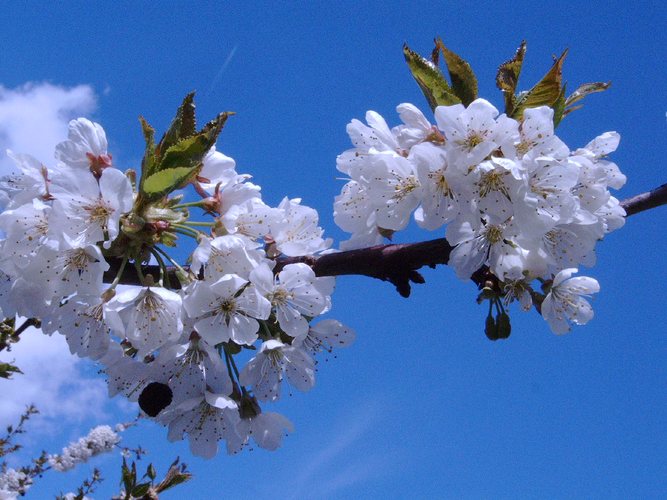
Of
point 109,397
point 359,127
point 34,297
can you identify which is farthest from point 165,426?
point 359,127

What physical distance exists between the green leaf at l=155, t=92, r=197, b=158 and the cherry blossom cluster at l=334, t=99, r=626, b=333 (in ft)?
1.78

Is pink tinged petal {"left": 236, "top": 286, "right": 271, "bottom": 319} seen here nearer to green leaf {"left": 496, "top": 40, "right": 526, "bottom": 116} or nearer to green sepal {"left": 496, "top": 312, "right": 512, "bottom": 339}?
green sepal {"left": 496, "top": 312, "right": 512, "bottom": 339}

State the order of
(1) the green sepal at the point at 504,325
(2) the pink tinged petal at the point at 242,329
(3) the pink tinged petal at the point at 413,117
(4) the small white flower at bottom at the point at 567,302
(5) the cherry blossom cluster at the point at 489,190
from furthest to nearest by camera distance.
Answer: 1. (4) the small white flower at bottom at the point at 567,302
2. (1) the green sepal at the point at 504,325
3. (3) the pink tinged petal at the point at 413,117
4. (2) the pink tinged petal at the point at 242,329
5. (5) the cherry blossom cluster at the point at 489,190

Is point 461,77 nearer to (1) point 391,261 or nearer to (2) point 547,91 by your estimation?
(2) point 547,91

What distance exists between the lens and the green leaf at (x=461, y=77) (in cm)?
220

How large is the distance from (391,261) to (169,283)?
73 cm

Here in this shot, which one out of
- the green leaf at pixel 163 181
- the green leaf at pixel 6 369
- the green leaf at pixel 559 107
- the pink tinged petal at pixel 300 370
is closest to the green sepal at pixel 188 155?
the green leaf at pixel 163 181

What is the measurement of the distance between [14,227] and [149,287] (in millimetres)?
441

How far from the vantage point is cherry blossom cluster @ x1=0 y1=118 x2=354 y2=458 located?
6.50 ft

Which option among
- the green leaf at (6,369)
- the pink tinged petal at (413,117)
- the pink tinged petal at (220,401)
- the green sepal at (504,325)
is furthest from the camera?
Result: the green leaf at (6,369)

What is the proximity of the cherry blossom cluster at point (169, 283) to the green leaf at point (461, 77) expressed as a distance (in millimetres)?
660

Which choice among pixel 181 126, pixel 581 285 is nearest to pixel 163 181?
pixel 181 126

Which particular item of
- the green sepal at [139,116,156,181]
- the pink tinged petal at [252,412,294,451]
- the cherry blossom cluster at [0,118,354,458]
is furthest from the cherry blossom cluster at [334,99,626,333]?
the pink tinged petal at [252,412,294,451]

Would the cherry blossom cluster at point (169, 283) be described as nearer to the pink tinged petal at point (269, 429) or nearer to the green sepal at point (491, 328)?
the pink tinged petal at point (269, 429)
